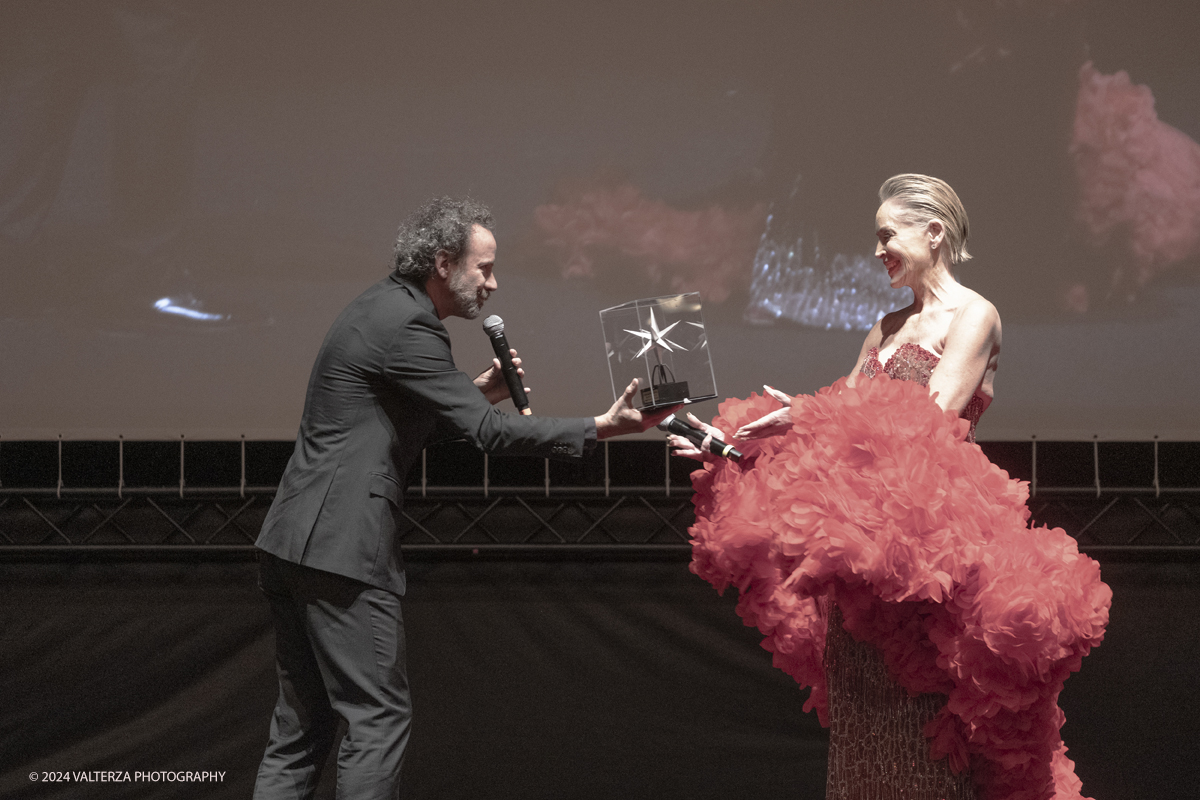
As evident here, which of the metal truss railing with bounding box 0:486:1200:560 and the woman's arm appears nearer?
the woman's arm

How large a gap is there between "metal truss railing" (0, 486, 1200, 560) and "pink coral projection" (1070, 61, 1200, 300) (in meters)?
0.88

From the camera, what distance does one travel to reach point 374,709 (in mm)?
1641

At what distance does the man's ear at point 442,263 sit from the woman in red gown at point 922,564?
61cm

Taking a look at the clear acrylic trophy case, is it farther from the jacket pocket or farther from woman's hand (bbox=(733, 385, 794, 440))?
the jacket pocket

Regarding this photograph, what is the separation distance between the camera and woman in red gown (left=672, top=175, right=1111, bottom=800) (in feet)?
4.54

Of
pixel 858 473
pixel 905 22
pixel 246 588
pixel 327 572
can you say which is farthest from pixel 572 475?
pixel 905 22

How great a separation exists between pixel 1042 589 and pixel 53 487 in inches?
128

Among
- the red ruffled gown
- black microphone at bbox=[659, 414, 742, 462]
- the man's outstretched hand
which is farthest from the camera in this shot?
the man's outstretched hand

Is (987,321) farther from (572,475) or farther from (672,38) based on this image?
(672,38)

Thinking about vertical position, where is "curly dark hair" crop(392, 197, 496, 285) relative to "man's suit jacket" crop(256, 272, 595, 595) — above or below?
above

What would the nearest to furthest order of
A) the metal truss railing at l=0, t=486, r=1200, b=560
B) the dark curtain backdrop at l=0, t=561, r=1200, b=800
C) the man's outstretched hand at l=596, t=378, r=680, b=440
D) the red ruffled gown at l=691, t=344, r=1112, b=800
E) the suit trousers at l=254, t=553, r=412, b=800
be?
the red ruffled gown at l=691, t=344, r=1112, b=800
the suit trousers at l=254, t=553, r=412, b=800
the man's outstretched hand at l=596, t=378, r=680, b=440
the dark curtain backdrop at l=0, t=561, r=1200, b=800
the metal truss railing at l=0, t=486, r=1200, b=560

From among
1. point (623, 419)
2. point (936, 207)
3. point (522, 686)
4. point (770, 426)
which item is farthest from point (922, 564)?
point (522, 686)

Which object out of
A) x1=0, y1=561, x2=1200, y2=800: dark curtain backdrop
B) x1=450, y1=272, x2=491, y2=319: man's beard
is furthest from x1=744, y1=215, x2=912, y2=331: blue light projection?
x1=450, y1=272, x2=491, y2=319: man's beard

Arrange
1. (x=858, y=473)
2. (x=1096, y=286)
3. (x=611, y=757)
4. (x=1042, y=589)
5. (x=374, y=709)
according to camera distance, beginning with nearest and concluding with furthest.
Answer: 1. (x=1042, y=589)
2. (x=858, y=473)
3. (x=374, y=709)
4. (x=611, y=757)
5. (x=1096, y=286)
